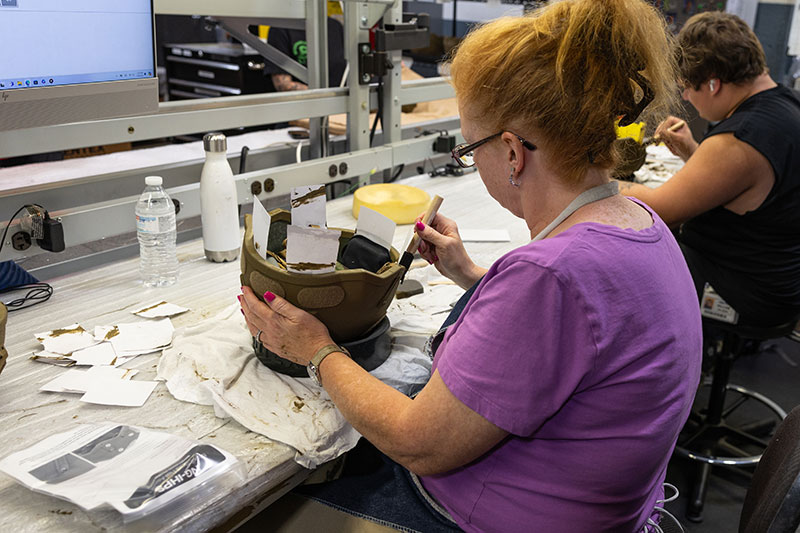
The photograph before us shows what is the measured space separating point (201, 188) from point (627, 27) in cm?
94

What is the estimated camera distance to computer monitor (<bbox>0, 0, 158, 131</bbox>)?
3.69 feet

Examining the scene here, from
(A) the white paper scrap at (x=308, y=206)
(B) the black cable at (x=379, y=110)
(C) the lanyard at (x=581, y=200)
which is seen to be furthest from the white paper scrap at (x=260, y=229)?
(B) the black cable at (x=379, y=110)

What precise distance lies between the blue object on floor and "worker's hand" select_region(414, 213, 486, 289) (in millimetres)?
821

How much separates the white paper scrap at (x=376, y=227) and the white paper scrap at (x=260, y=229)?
0.18 meters

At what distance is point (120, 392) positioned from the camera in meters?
1.01

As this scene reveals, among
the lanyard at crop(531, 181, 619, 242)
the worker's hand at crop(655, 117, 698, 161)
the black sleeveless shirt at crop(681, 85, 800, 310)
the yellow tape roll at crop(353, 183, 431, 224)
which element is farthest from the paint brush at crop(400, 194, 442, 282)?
the worker's hand at crop(655, 117, 698, 161)

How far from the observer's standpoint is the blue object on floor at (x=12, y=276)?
1.36 m

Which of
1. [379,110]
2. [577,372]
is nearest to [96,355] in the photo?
[577,372]

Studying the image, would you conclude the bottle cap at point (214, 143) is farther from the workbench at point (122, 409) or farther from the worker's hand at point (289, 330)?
the worker's hand at point (289, 330)

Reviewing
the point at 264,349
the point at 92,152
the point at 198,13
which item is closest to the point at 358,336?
the point at 264,349

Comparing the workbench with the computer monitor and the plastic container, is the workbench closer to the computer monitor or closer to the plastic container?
the plastic container

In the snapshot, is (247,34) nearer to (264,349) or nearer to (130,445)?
(264,349)

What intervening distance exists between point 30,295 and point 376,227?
0.73 m

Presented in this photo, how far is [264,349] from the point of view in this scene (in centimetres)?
107
